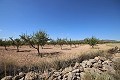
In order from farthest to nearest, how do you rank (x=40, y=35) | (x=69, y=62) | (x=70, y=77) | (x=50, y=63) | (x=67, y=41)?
(x=67, y=41), (x=40, y=35), (x=69, y=62), (x=50, y=63), (x=70, y=77)

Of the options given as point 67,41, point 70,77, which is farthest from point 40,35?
point 67,41

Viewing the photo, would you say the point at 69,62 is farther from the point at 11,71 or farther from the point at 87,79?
the point at 87,79

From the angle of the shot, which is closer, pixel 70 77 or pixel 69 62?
pixel 70 77

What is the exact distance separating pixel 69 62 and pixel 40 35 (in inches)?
726

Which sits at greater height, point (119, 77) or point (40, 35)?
point (40, 35)

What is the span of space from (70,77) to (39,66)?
3.13m

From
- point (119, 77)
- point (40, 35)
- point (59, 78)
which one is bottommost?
point (59, 78)

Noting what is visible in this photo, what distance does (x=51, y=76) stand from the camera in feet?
26.0

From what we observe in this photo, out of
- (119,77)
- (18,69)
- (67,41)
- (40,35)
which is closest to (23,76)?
(18,69)

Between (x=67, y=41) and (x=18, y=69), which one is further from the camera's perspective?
(x=67, y=41)

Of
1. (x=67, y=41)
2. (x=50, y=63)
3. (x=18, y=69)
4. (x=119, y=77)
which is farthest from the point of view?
(x=67, y=41)

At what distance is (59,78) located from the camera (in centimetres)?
798

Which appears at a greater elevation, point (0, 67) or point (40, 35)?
point (40, 35)

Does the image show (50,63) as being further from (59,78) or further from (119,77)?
(119,77)
